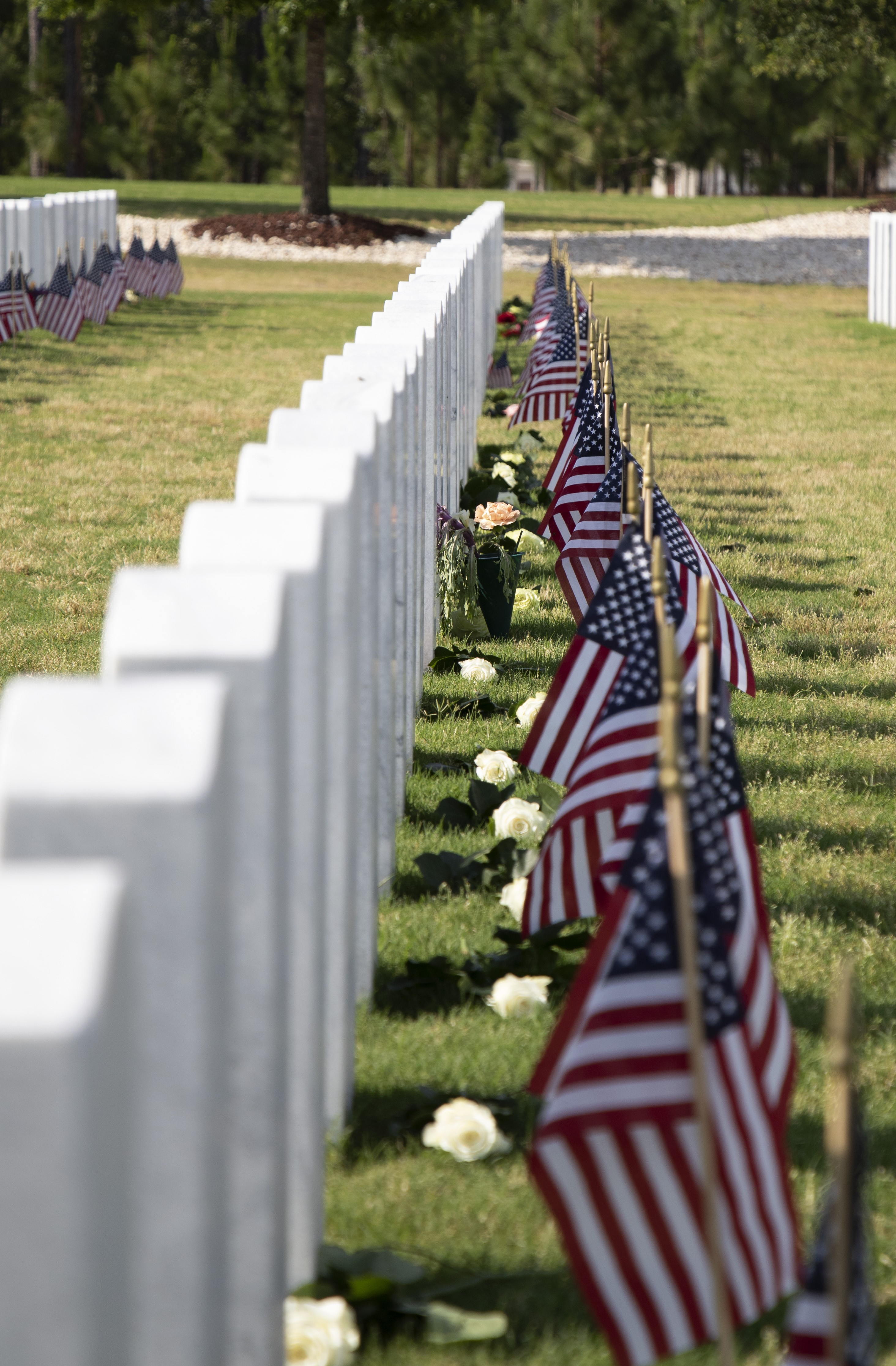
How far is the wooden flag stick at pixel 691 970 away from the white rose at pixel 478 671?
3340 millimetres

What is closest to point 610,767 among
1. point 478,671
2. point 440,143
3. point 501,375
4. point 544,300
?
point 478,671

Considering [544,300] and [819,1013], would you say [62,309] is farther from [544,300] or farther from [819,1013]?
[819,1013]

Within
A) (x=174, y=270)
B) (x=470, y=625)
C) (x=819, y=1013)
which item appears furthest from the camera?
(x=174, y=270)

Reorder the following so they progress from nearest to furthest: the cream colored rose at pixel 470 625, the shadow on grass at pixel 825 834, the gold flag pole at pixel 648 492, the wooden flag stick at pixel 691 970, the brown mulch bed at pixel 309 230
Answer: the wooden flag stick at pixel 691 970 < the gold flag pole at pixel 648 492 < the shadow on grass at pixel 825 834 < the cream colored rose at pixel 470 625 < the brown mulch bed at pixel 309 230

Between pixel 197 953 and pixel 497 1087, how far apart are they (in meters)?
1.55

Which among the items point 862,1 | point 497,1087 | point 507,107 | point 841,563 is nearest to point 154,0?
point 862,1

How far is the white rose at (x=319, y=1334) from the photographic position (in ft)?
6.78

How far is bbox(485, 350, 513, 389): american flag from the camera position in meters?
12.9

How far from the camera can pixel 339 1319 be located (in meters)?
2.12

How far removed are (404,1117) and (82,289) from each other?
15199 millimetres

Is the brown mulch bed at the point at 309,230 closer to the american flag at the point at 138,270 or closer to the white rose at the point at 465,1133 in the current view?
the american flag at the point at 138,270

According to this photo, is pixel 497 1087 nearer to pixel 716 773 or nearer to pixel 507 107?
pixel 716 773

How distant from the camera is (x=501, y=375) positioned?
42.8 feet

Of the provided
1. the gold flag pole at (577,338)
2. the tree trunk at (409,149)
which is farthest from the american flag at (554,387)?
the tree trunk at (409,149)
